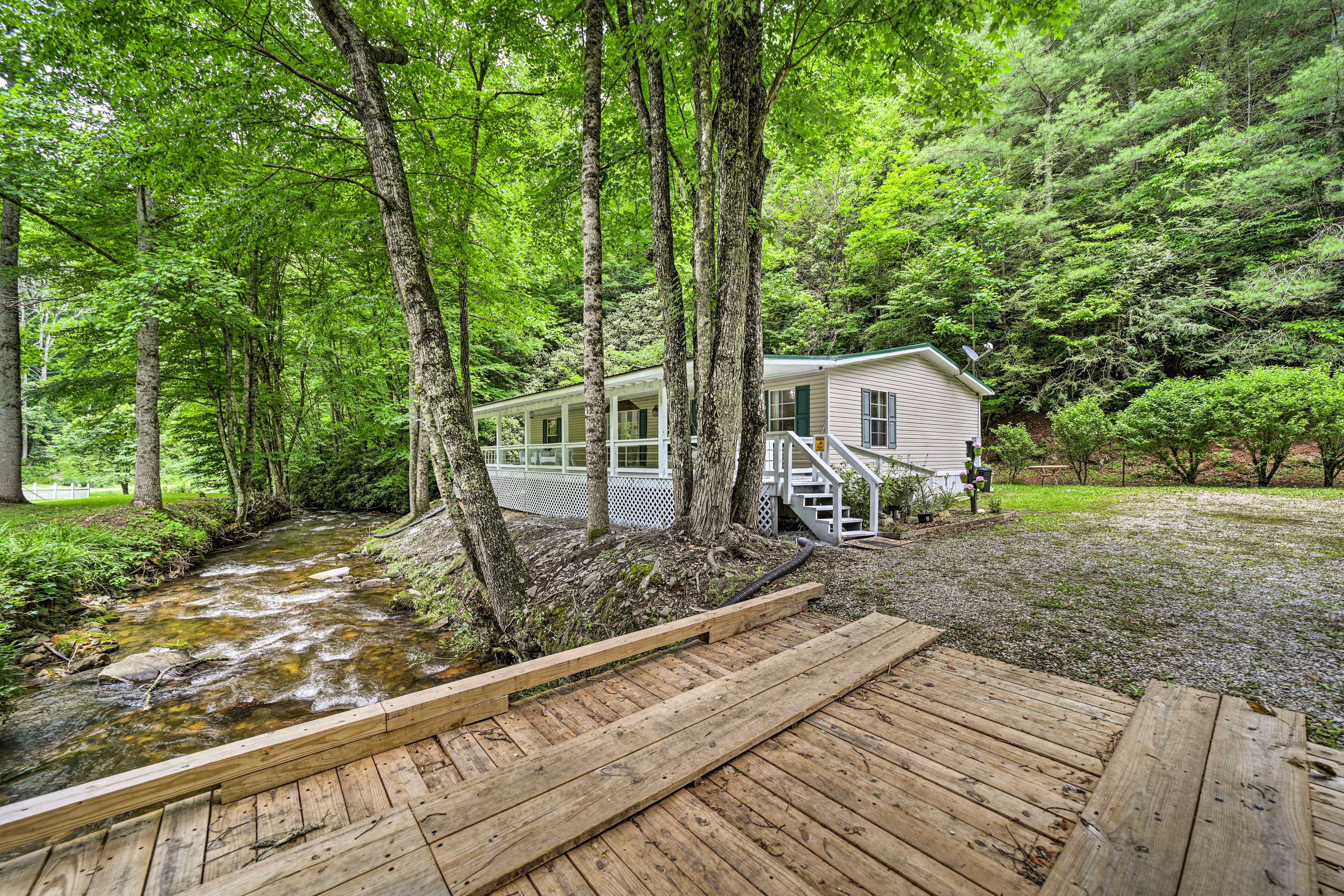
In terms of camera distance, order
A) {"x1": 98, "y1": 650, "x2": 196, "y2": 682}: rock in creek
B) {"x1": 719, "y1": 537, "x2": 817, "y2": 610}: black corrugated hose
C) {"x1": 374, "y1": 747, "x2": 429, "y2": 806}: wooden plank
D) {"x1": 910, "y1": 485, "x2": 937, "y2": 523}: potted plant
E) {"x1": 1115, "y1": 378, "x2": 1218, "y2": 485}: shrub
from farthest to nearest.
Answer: {"x1": 1115, "y1": 378, "x2": 1218, "y2": 485}: shrub
{"x1": 910, "y1": 485, "x2": 937, "y2": 523}: potted plant
{"x1": 98, "y1": 650, "x2": 196, "y2": 682}: rock in creek
{"x1": 719, "y1": 537, "x2": 817, "y2": 610}: black corrugated hose
{"x1": 374, "y1": 747, "x2": 429, "y2": 806}: wooden plank

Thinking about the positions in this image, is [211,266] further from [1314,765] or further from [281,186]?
[1314,765]

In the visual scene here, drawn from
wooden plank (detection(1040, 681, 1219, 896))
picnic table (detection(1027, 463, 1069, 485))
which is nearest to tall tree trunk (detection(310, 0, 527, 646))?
wooden plank (detection(1040, 681, 1219, 896))

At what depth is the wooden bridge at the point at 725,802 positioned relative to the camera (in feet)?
4.64

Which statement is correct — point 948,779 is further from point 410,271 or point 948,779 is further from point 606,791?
point 410,271

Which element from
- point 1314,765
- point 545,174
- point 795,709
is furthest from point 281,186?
point 1314,765

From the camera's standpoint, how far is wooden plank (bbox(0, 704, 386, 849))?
4.60 feet

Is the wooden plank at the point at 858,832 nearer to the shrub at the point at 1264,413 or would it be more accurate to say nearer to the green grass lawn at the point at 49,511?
the green grass lawn at the point at 49,511

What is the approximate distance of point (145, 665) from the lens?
4934mm

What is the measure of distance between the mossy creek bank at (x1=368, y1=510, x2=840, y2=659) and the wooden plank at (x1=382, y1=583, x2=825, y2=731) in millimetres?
1189

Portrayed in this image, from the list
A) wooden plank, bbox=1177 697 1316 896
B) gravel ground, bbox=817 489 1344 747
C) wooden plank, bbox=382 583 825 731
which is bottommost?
gravel ground, bbox=817 489 1344 747

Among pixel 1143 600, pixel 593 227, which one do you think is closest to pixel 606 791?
pixel 1143 600

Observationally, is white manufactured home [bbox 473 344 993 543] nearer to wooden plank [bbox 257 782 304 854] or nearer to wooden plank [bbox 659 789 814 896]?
wooden plank [bbox 659 789 814 896]

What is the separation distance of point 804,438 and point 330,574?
959 cm

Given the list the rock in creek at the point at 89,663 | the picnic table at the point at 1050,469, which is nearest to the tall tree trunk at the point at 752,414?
the rock in creek at the point at 89,663
